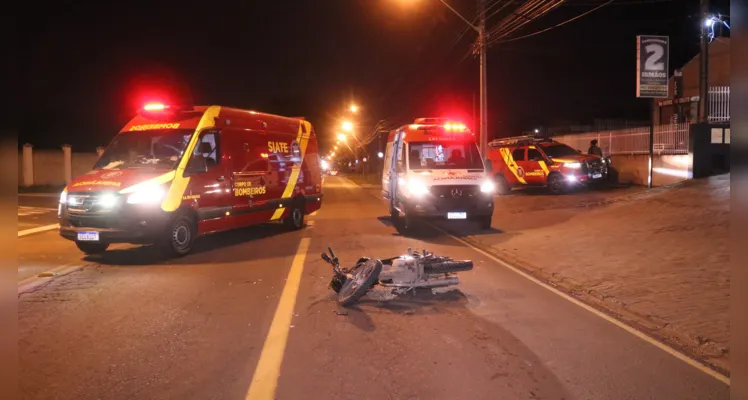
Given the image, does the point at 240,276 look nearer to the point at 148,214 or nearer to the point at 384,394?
the point at 148,214

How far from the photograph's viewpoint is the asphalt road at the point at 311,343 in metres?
4.91

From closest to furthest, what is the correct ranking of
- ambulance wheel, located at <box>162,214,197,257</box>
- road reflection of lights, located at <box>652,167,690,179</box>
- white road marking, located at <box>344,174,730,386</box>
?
white road marking, located at <box>344,174,730,386</box> < ambulance wheel, located at <box>162,214,197,257</box> < road reflection of lights, located at <box>652,167,690,179</box>

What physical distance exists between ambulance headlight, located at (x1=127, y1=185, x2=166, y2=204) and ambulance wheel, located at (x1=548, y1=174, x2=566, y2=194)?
17621 millimetres

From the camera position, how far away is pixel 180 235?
1155cm

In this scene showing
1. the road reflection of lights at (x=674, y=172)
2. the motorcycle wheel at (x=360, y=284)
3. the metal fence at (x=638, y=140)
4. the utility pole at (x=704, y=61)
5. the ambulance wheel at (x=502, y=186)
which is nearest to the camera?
the motorcycle wheel at (x=360, y=284)

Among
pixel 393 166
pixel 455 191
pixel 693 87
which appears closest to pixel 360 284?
pixel 455 191

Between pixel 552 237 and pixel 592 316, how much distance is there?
6.60m

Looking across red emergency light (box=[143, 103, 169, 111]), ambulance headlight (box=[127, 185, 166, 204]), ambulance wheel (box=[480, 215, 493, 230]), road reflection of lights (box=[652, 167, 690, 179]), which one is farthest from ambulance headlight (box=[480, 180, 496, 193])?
road reflection of lights (box=[652, 167, 690, 179])

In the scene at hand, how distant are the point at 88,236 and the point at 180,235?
1.58 metres

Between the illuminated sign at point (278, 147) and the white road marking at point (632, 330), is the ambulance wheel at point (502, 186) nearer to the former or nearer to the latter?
the illuminated sign at point (278, 147)

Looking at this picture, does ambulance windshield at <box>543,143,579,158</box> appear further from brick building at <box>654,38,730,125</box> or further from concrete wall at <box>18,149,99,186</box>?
concrete wall at <box>18,149,99,186</box>

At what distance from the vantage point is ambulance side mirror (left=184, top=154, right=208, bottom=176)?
1155 centimetres

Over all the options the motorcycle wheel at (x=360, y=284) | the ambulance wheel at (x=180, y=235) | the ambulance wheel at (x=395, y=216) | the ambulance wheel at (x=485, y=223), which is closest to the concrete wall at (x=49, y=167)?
the ambulance wheel at (x=395, y=216)

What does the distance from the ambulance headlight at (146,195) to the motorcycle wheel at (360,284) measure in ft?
15.2
